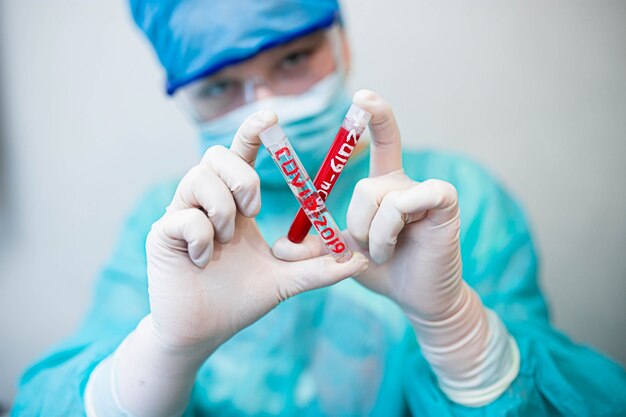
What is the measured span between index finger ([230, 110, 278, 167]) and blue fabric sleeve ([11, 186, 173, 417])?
1.34 ft

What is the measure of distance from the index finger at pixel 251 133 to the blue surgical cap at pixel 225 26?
285 mm

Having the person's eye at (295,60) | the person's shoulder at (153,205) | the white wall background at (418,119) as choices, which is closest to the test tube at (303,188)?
the person's eye at (295,60)

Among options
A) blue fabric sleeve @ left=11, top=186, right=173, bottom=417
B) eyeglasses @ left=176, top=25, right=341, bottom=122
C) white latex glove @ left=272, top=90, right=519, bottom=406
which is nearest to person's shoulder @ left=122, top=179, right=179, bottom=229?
blue fabric sleeve @ left=11, top=186, right=173, bottom=417

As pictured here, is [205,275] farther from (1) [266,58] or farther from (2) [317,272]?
(1) [266,58]

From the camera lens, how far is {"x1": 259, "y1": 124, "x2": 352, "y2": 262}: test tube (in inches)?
24.7

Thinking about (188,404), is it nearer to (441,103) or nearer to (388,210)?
(388,210)

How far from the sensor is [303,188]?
645 mm

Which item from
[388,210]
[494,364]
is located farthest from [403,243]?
[494,364]

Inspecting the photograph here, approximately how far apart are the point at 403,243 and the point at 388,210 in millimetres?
73

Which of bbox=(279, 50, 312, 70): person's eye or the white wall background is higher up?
bbox=(279, 50, 312, 70): person's eye

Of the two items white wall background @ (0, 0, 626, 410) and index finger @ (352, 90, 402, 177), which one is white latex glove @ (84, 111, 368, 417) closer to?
index finger @ (352, 90, 402, 177)

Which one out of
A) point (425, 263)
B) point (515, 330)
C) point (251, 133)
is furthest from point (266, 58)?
point (515, 330)

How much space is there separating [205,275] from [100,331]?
0.39 meters

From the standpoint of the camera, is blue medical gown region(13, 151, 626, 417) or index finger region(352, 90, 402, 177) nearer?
index finger region(352, 90, 402, 177)
